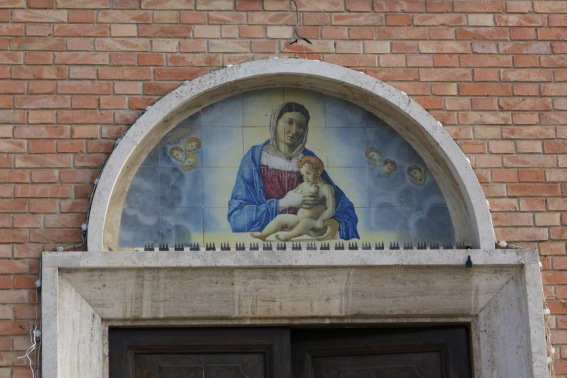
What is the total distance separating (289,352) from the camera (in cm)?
646

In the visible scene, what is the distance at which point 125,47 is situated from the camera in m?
6.54

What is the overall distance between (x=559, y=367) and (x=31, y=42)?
2.99 meters

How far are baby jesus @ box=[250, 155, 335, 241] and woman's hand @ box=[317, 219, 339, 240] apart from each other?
21 mm

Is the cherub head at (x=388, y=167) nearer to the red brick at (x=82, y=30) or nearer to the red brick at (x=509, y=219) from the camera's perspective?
the red brick at (x=509, y=219)

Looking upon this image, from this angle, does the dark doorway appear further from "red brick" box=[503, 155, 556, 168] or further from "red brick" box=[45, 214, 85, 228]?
"red brick" box=[503, 155, 556, 168]

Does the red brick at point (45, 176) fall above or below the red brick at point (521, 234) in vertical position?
above

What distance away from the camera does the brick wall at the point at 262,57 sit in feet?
20.9

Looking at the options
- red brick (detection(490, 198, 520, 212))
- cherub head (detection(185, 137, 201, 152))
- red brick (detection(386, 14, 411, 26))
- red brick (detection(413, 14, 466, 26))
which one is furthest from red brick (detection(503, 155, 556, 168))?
cherub head (detection(185, 137, 201, 152))

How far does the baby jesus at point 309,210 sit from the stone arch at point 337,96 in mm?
400

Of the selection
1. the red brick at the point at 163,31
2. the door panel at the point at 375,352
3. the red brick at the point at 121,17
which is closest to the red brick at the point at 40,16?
the red brick at the point at 121,17

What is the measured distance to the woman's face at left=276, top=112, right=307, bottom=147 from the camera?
6.63 m

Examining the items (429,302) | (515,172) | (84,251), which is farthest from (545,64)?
(84,251)

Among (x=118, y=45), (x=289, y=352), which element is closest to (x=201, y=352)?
(x=289, y=352)

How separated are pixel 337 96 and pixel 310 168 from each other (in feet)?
1.31
